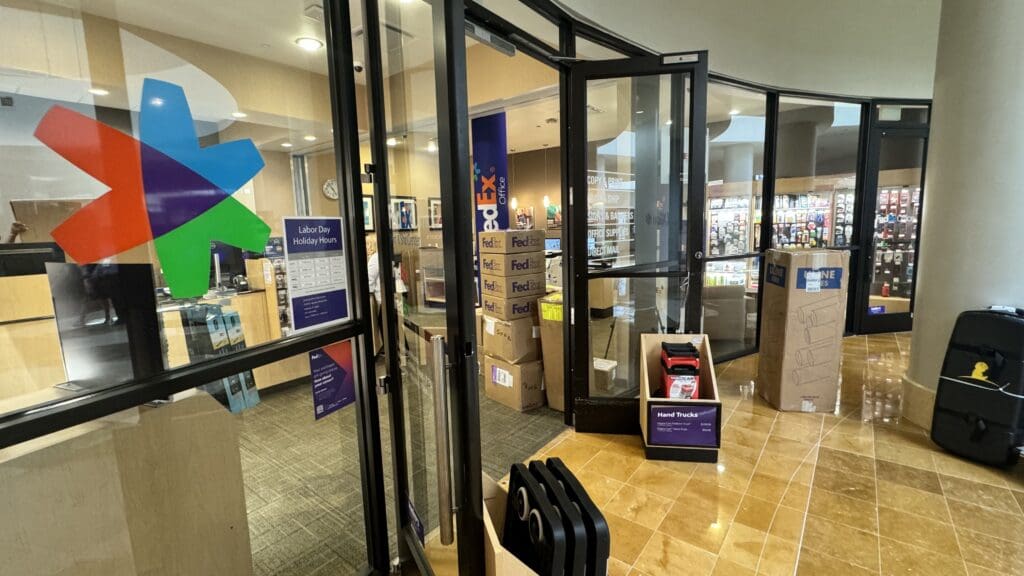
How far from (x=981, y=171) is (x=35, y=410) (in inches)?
173

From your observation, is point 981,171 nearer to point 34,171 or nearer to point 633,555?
point 633,555

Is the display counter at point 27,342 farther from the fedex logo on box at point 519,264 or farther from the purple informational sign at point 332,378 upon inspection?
the fedex logo on box at point 519,264

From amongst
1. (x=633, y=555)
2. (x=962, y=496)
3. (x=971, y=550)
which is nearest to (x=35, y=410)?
(x=633, y=555)

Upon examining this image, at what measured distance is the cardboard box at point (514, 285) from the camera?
137 inches

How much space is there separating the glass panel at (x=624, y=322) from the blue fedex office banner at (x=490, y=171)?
1.69 m

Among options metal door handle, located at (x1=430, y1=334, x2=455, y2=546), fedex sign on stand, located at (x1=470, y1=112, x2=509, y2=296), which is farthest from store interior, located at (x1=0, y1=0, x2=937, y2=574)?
fedex sign on stand, located at (x1=470, y1=112, x2=509, y2=296)

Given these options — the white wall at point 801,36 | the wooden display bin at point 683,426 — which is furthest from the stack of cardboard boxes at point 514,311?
the white wall at point 801,36

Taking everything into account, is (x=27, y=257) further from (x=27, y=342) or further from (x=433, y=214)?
(x=433, y=214)

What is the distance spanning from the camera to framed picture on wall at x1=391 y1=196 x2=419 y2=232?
63.9 inches

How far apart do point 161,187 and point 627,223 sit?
282cm

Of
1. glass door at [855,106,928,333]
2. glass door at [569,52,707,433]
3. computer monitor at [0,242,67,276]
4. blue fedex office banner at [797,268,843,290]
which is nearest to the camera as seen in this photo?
computer monitor at [0,242,67,276]

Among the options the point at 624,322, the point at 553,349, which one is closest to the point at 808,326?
the point at 624,322

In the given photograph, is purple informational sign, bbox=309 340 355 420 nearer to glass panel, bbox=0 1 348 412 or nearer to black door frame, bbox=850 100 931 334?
glass panel, bbox=0 1 348 412

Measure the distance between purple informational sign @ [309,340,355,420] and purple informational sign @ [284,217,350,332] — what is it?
0.11 metres
